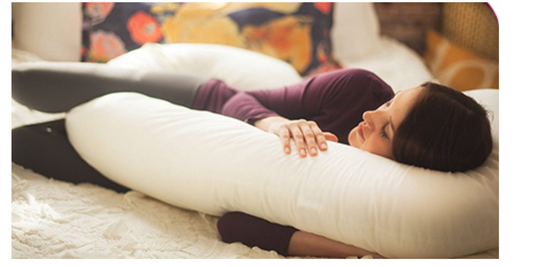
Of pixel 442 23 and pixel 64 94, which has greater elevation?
pixel 442 23

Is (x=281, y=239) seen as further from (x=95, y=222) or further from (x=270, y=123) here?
(x=95, y=222)

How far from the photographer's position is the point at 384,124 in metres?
0.69

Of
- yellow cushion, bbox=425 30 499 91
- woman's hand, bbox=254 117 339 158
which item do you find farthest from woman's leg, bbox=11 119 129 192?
yellow cushion, bbox=425 30 499 91

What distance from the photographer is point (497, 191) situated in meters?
0.66

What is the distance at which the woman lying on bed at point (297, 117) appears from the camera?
0.65 meters

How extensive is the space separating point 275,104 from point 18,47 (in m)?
0.55

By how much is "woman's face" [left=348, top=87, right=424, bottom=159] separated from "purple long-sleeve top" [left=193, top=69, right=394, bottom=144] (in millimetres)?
34

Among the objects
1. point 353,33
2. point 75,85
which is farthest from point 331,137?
point 353,33

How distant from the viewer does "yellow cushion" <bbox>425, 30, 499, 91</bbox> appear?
99cm

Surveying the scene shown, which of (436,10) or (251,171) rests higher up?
(436,10)

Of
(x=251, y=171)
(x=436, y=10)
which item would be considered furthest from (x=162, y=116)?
(x=436, y=10)

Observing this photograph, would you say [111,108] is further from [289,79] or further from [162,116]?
[289,79]

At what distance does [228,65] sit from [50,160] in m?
0.47
